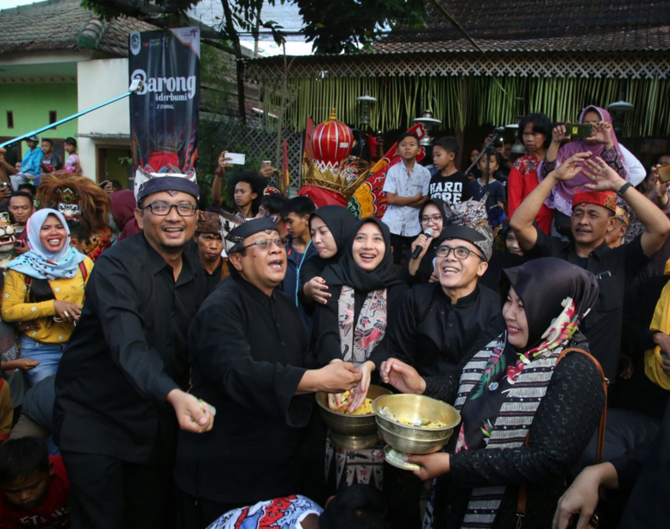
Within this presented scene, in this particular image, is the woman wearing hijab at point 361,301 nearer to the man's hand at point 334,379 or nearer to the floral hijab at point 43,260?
the man's hand at point 334,379

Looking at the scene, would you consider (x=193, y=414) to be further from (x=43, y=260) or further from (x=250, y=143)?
(x=250, y=143)

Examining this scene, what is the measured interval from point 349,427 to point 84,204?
398cm

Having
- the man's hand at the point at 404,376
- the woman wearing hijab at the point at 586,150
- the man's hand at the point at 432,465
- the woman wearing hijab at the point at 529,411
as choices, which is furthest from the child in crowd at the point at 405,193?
the man's hand at the point at 432,465

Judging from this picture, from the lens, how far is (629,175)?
14.3 feet

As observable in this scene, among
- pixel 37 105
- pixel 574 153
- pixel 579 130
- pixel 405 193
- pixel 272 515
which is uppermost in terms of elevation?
pixel 37 105

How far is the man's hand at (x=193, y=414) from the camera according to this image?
195 centimetres

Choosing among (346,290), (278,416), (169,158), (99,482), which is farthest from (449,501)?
(169,158)

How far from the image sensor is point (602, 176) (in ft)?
10.2

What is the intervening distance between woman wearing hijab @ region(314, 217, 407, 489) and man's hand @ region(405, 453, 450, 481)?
1125 millimetres

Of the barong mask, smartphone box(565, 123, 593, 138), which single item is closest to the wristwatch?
smartphone box(565, 123, 593, 138)

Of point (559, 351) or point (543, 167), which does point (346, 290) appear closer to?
point (559, 351)

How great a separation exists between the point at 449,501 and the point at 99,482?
175 cm

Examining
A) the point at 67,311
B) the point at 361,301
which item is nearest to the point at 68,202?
the point at 67,311

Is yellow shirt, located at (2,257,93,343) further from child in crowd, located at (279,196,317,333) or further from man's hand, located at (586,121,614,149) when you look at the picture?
man's hand, located at (586,121,614,149)
